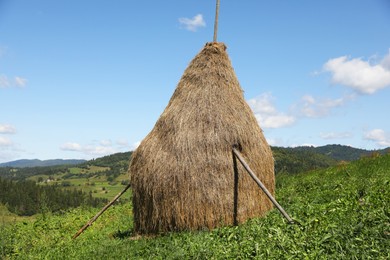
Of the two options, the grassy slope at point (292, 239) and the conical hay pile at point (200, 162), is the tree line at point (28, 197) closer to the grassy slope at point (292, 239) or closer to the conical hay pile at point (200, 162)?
the conical hay pile at point (200, 162)

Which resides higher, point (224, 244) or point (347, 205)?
point (347, 205)

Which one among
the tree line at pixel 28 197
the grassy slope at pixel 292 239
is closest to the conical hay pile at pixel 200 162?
the grassy slope at pixel 292 239

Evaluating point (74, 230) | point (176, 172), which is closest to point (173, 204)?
point (176, 172)

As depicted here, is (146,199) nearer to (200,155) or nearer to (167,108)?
(200,155)

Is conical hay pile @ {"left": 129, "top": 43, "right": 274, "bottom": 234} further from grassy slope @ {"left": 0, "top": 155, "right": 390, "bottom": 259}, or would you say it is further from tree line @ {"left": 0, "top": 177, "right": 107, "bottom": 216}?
tree line @ {"left": 0, "top": 177, "right": 107, "bottom": 216}

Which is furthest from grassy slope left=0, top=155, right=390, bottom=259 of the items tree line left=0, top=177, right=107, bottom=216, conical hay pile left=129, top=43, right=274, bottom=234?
tree line left=0, top=177, right=107, bottom=216

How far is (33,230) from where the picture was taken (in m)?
17.4

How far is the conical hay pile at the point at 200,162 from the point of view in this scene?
10453 mm

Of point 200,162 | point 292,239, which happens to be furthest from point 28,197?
point 292,239

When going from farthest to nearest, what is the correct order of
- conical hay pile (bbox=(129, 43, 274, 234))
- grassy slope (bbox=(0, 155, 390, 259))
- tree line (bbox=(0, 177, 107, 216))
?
tree line (bbox=(0, 177, 107, 216)) < conical hay pile (bbox=(129, 43, 274, 234)) < grassy slope (bbox=(0, 155, 390, 259))

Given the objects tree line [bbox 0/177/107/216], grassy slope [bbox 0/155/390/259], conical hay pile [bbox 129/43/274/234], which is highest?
conical hay pile [bbox 129/43/274/234]

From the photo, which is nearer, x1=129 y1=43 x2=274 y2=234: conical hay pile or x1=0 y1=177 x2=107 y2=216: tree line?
x1=129 y1=43 x2=274 y2=234: conical hay pile

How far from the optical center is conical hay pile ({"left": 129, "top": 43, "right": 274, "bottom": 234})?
1045 cm

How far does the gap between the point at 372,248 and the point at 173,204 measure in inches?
210
